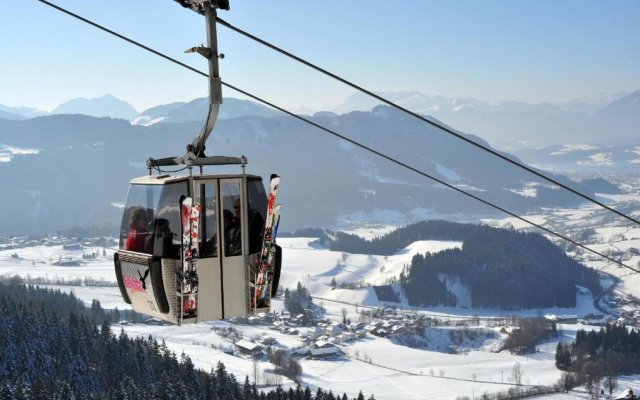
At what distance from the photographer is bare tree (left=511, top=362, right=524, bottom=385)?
113m

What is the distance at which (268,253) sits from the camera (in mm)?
12523

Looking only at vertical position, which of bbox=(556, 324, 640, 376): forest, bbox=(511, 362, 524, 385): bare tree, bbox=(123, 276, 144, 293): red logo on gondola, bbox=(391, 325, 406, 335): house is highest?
bbox=(123, 276, 144, 293): red logo on gondola

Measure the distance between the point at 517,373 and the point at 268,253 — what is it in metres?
113

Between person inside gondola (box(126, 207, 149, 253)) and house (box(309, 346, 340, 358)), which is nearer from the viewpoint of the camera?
person inside gondola (box(126, 207, 149, 253))

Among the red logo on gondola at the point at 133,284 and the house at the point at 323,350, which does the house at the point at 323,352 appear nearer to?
the house at the point at 323,350

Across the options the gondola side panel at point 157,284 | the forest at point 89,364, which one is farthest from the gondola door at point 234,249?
the forest at point 89,364

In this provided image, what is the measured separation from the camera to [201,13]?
1012 centimetres

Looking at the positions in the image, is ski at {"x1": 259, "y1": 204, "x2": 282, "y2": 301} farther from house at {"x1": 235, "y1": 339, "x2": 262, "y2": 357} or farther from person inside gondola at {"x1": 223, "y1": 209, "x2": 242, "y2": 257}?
house at {"x1": 235, "y1": 339, "x2": 262, "y2": 357}

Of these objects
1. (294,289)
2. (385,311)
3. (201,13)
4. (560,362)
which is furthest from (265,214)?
(294,289)

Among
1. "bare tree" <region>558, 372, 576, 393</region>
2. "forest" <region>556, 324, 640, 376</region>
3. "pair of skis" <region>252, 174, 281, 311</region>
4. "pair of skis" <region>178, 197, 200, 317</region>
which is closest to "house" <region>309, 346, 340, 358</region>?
"bare tree" <region>558, 372, 576, 393</region>

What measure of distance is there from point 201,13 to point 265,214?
4427mm

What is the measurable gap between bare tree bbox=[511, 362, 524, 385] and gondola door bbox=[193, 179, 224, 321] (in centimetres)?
10775

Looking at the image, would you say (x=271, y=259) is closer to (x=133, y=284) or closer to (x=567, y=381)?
(x=133, y=284)

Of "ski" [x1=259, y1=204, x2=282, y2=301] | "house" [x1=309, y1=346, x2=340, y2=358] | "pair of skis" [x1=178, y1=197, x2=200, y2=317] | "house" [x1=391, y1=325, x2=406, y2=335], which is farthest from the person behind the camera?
"house" [x1=391, y1=325, x2=406, y2=335]
